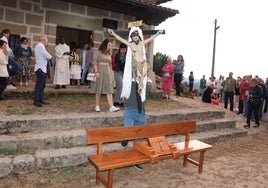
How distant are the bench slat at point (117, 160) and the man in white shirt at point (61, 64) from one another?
549 centimetres

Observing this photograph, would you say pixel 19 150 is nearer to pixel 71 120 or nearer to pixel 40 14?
pixel 71 120

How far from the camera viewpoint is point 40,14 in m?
10.4

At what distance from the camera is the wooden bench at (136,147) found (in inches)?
177

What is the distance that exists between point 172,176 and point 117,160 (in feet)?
4.32

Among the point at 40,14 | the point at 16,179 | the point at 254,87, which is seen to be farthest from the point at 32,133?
the point at 254,87

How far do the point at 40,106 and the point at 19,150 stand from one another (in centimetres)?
237

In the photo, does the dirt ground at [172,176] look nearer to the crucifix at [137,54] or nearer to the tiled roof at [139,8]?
the crucifix at [137,54]

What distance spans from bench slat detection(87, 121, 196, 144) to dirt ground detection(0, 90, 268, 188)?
2.44 ft

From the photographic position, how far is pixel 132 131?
16.4 ft

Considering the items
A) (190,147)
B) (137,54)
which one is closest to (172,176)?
(190,147)

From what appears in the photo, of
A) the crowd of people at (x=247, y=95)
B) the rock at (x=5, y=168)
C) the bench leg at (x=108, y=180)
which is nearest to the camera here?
the bench leg at (x=108, y=180)

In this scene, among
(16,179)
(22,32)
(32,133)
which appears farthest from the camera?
(22,32)

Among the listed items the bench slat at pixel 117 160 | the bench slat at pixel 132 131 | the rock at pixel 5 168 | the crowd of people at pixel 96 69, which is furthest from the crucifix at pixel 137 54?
the rock at pixel 5 168

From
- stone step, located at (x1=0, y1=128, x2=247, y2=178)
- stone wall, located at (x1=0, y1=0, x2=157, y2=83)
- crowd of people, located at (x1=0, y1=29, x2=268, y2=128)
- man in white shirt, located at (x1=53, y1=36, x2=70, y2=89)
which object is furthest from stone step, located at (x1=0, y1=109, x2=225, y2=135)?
stone wall, located at (x1=0, y1=0, x2=157, y2=83)
